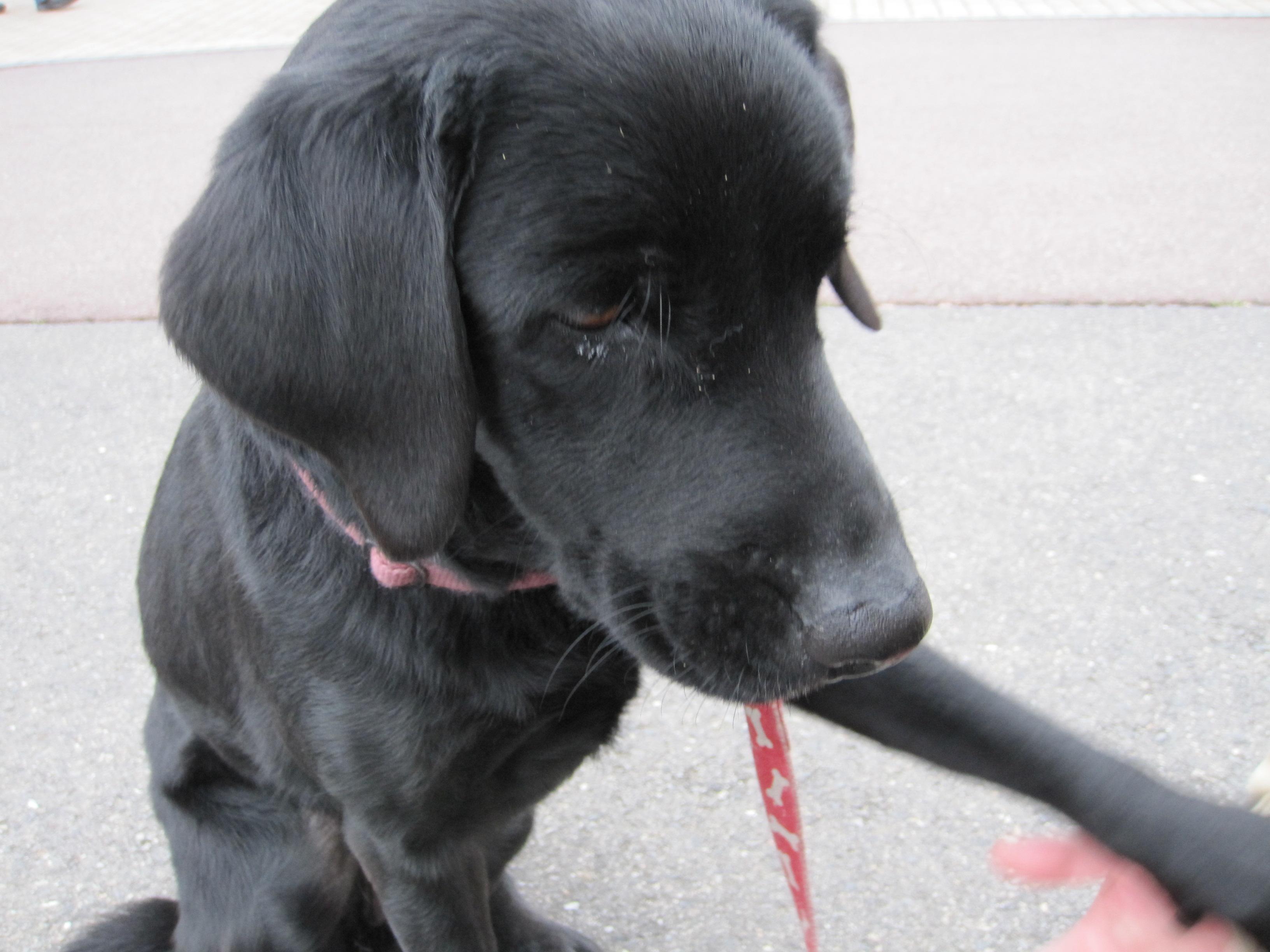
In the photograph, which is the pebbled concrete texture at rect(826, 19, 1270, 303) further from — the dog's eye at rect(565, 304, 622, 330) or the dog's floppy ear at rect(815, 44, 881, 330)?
the dog's eye at rect(565, 304, 622, 330)

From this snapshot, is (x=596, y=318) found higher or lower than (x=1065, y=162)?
higher

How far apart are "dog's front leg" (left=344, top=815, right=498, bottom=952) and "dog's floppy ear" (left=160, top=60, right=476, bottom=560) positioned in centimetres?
60

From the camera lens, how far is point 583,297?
144 centimetres

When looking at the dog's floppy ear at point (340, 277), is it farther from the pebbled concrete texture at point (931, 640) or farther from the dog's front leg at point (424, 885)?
the pebbled concrete texture at point (931, 640)

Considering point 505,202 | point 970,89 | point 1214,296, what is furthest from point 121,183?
point 505,202

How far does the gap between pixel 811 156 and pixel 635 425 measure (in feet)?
1.24

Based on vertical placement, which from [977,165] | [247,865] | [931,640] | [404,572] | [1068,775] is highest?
[404,572]

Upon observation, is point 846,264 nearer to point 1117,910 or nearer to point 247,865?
point 1117,910

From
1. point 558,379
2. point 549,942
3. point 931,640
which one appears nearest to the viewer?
point 558,379

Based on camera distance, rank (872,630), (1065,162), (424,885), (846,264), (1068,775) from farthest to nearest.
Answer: (1065,162), (846,264), (424,885), (1068,775), (872,630)

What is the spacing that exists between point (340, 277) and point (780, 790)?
970 mm

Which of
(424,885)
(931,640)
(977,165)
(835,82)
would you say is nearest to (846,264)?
(835,82)

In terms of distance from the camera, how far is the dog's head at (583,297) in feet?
4.66

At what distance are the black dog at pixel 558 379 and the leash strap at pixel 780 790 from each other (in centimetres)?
23
